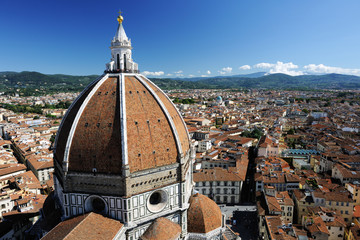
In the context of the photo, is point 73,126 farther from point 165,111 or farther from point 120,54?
point 120,54

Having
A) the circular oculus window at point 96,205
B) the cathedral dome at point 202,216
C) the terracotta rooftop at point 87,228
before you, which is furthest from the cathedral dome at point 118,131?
the cathedral dome at point 202,216

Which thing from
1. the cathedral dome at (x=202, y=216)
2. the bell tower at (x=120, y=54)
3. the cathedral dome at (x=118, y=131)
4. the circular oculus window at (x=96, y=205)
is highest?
the bell tower at (x=120, y=54)

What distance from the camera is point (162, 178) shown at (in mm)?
18266

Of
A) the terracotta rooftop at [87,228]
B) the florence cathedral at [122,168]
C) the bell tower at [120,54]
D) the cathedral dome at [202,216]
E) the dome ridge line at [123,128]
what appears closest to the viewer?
the terracotta rooftop at [87,228]

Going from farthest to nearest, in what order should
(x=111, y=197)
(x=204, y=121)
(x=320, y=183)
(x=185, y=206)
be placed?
(x=204, y=121) < (x=320, y=183) < (x=185, y=206) < (x=111, y=197)

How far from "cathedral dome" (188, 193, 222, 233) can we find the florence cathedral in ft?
0.26

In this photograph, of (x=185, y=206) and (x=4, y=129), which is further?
(x=4, y=129)

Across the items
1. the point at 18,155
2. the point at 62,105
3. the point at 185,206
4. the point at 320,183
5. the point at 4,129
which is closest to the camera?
the point at 185,206

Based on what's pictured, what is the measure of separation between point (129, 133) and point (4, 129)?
274ft

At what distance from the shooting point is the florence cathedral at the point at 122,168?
17.0 m

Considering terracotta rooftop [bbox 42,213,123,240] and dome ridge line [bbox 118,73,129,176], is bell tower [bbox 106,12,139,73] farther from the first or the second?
terracotta rooftop [bbox 42,213,123,240]

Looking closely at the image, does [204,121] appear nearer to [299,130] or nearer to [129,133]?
[299,130]

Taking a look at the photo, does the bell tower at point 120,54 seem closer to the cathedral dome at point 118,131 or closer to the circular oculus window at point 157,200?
the cathedral dome at point 118,131

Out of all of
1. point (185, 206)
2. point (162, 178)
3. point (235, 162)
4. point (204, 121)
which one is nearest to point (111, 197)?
point (162, 178)
